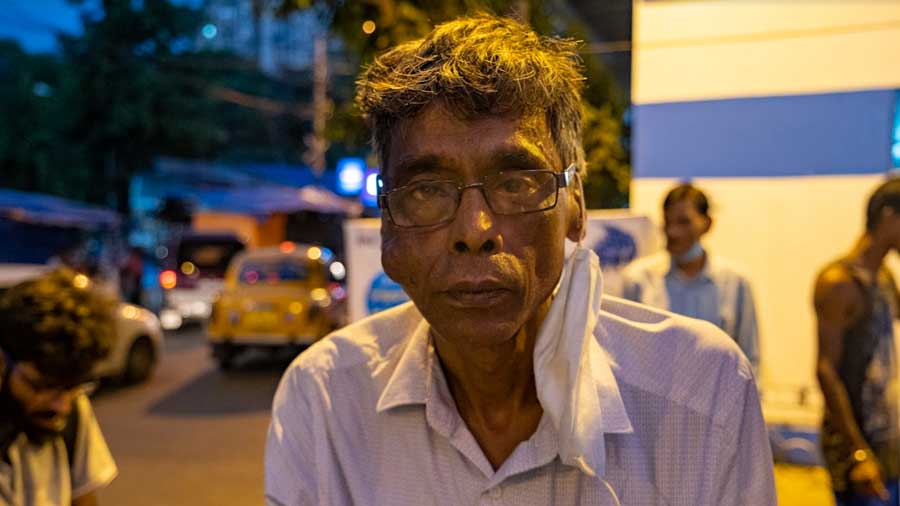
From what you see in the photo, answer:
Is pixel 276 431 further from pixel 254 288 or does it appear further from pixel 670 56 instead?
pixel 254 288

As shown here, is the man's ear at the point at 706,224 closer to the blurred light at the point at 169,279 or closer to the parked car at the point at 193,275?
the parked car at the point at 193,275

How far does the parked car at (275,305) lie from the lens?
9906 millimetres

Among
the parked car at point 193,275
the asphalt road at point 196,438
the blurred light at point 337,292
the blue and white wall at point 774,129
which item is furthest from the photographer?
the parked car at point 193,275

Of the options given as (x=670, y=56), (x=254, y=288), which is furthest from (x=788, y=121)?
(x=254, y=288)

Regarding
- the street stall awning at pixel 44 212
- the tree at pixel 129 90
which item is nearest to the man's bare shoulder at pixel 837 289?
the street stall awning at pixel 44 212

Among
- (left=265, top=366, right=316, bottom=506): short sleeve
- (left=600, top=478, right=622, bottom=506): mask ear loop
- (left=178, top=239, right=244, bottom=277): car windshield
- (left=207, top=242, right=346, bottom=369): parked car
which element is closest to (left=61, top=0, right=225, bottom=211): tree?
(left=178, top=239, right=244, bottom=277): car windshield

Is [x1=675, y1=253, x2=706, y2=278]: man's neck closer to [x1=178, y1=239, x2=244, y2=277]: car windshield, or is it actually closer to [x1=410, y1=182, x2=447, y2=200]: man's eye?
[x1=410, y1=182, x2=447, y2=200]: man's eye

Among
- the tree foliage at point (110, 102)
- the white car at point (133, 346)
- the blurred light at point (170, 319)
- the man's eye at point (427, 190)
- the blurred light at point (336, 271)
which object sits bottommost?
the blurred light at point (170, 319)

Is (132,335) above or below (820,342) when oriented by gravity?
below

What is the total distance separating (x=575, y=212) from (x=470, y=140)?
27 cm

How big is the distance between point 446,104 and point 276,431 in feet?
2.28

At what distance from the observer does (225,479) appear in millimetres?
5906

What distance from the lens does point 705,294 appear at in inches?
147

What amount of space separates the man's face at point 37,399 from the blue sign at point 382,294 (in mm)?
1790
